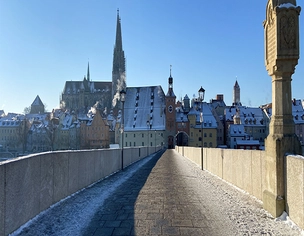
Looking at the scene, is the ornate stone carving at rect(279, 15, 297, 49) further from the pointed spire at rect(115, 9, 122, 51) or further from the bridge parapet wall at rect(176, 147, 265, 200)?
the pointed spire at rect(115, 9, 122, 51)

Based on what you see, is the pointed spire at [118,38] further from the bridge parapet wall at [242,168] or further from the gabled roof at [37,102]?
the bridge parapet wall at [242,168]

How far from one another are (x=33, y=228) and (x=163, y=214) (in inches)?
110

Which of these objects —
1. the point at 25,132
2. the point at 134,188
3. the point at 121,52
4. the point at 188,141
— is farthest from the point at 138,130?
the point at 134,188

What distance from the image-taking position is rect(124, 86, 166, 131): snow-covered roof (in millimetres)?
103250

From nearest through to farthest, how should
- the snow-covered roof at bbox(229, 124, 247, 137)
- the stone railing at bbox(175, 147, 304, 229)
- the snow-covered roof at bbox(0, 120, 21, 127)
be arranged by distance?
1. the stone railing at bbox(175, 147, 304, 229)
2. the snow-covered roof at bbox(229, 124, 247, 137)
3. the snow-covered roof at bbox(0, 120, 21, 127)

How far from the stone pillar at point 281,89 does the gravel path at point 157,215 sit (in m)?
0.96

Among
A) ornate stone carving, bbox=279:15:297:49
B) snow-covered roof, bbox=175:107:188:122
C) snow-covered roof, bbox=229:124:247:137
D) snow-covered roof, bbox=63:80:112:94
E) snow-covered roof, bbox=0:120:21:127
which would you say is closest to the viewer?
ornate stone carving, bbox=279:15:297:49

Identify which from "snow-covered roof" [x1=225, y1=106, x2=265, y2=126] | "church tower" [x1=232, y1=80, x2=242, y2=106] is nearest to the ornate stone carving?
"snow-covered roof" [x1=225, y1=106, x2=265, y2=126]

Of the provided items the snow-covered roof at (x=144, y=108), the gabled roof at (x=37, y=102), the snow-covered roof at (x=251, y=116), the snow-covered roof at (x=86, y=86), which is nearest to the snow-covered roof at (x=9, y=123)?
the snow-covered roof at (x=144, y=108)

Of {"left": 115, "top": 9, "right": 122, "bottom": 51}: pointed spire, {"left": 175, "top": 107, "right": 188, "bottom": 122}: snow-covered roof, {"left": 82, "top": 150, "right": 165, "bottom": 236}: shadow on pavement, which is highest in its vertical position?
{"left": 115, "top": 9, "right": 122, "bottom": 51}: pointed spire

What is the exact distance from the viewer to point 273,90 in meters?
7.79

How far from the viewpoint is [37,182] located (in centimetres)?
700

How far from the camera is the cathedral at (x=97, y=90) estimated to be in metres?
156

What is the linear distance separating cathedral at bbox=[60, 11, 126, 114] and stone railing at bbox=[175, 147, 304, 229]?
138 m
